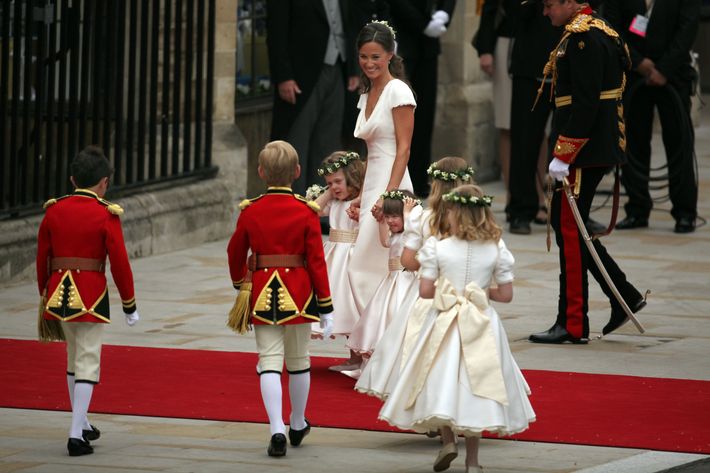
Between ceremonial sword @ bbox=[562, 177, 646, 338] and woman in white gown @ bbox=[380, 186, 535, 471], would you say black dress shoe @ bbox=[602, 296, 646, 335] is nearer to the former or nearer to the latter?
ceremonial sword @ bbox=[562, 177, 646, 338]

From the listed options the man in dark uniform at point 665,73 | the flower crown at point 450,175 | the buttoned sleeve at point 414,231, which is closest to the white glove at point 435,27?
the man in dark uniform at point 665,73

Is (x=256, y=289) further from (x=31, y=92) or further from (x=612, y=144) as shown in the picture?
(x=31, y=92)

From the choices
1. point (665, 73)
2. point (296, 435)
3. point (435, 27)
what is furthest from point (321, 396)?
point (435, 27)

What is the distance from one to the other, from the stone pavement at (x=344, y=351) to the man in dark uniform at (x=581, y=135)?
0.22 metres

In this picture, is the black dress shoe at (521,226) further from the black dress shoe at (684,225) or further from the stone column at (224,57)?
the stone column at (224,57)

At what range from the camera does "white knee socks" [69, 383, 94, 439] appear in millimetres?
6789

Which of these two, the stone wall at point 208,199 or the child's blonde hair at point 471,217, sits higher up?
the child's blonde hair at point 471,217

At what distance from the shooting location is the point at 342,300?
858cm

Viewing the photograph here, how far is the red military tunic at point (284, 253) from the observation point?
6957mm

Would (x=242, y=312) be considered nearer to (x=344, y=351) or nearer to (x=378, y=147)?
(x=378, y=147)

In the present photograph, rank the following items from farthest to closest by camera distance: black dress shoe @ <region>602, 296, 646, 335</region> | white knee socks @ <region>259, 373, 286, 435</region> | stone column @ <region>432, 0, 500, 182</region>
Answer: stone column @ <region>432, 0, 500, 182</region> → black dress shoe @ <region>602, 296, 646, 335</region> → white knee socks @ <region>259, 373, 286, 435</region>

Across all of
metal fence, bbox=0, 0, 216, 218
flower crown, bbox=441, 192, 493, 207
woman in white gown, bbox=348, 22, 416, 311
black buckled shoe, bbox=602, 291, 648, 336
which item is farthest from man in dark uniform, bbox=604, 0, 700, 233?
flower crown, bbox=441, 192, 493, 207

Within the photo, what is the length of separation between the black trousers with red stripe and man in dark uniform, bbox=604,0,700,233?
11.8 ft

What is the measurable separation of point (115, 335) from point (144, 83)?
3280 mm
